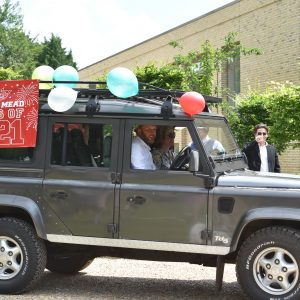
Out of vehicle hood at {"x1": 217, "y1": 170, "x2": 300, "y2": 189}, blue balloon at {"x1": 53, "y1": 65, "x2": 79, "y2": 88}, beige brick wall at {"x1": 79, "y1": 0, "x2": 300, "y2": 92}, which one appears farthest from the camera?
beige brick wall at {"x1": 79, "y1": 0, "x2": 300, "y2": 92}

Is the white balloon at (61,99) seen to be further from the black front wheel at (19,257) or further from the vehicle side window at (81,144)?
the black front wheel at (19,257)

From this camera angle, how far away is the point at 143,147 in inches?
235

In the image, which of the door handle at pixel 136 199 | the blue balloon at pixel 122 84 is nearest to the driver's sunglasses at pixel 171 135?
the blue balloon at pixel 122 84

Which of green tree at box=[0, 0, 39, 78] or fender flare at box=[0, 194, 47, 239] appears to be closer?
fender flare at box=[0, 194, 47, 239]

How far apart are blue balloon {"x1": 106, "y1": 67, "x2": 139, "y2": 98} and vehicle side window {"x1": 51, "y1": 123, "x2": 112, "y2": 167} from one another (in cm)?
38

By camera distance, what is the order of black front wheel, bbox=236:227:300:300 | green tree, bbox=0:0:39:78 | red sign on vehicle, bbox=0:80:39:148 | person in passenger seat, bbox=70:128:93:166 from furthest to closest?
1. green tree, bbox=0:0:39:78
2. red sign on vehicle, bbox=0:80:39:148
3. person in passenger seat, bbox=70:128:93:166
4. black front wheel, bbox=236:227:300:300

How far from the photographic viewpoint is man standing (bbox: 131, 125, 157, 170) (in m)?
5.86

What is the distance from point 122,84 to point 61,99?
2.08ft

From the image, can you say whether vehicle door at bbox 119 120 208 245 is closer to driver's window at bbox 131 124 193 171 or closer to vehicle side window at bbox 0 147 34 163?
driver's window at bbox 131 124 193 171

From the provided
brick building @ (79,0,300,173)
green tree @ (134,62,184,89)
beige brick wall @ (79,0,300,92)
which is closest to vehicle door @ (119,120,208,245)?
brick building @ (79,0,300,173)

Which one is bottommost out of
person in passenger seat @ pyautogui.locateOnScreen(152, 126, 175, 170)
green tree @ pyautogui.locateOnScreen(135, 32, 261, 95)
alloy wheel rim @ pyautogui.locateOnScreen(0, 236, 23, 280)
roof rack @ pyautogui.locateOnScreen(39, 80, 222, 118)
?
alloy wheel rim @ pyautogui.locateOnScreen(0, 236, 23, 280)

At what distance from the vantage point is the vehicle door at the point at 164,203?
18.1 ft

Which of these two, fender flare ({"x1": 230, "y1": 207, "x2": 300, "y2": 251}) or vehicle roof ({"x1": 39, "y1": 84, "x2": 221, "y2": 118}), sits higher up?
vehicle roof ({"x1": 39, "y1": 84, "x2": 221, "y2": 118})

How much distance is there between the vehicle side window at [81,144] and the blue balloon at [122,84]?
1.23 feet
